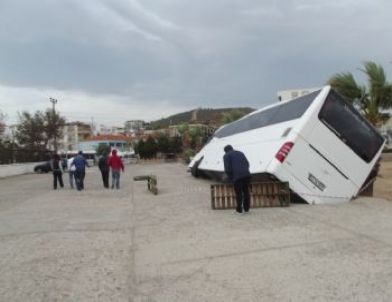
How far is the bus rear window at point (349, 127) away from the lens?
38.0 ft

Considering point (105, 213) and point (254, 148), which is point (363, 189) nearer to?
point (254, 148)

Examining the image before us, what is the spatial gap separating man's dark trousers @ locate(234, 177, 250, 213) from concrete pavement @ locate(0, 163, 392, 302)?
0.31 m

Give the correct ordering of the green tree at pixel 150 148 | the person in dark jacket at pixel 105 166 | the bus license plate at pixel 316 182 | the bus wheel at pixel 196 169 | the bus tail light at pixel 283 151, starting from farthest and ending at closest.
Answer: the green tree at pixel 150 148, the bus wheel at pixel 196 169, the person in dark jacket at pixel 105 166, the bus license plate at pixel 316 182, the bus tail light at pixel 283 151

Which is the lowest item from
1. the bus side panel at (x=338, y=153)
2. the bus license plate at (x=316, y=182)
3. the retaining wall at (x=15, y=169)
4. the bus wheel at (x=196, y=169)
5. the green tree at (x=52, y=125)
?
the retaining wall at (x=15, y=169)

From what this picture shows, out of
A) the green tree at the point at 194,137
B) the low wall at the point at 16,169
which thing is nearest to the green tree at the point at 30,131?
the low wall at the point at 16,169

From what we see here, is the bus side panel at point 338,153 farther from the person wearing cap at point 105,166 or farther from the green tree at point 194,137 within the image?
the green tree at point 194,137

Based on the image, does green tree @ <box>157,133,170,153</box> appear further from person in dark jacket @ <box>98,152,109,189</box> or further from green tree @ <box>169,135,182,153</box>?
person in dark jacket @ <box>98,152,109,189</box>

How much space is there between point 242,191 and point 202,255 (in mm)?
4072

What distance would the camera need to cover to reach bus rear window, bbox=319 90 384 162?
11586 millimetres

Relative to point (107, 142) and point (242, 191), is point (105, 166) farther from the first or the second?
point (107, 142)

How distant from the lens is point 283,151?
1094 cm

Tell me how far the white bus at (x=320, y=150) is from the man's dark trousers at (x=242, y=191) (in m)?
1.12

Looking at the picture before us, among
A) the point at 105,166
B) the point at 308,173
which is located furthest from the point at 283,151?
the point at 105,166

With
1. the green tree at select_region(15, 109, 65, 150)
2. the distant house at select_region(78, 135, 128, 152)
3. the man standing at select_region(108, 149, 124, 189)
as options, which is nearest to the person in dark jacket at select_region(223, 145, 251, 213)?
the man standing at select_region(108, 149, 124, 189)
